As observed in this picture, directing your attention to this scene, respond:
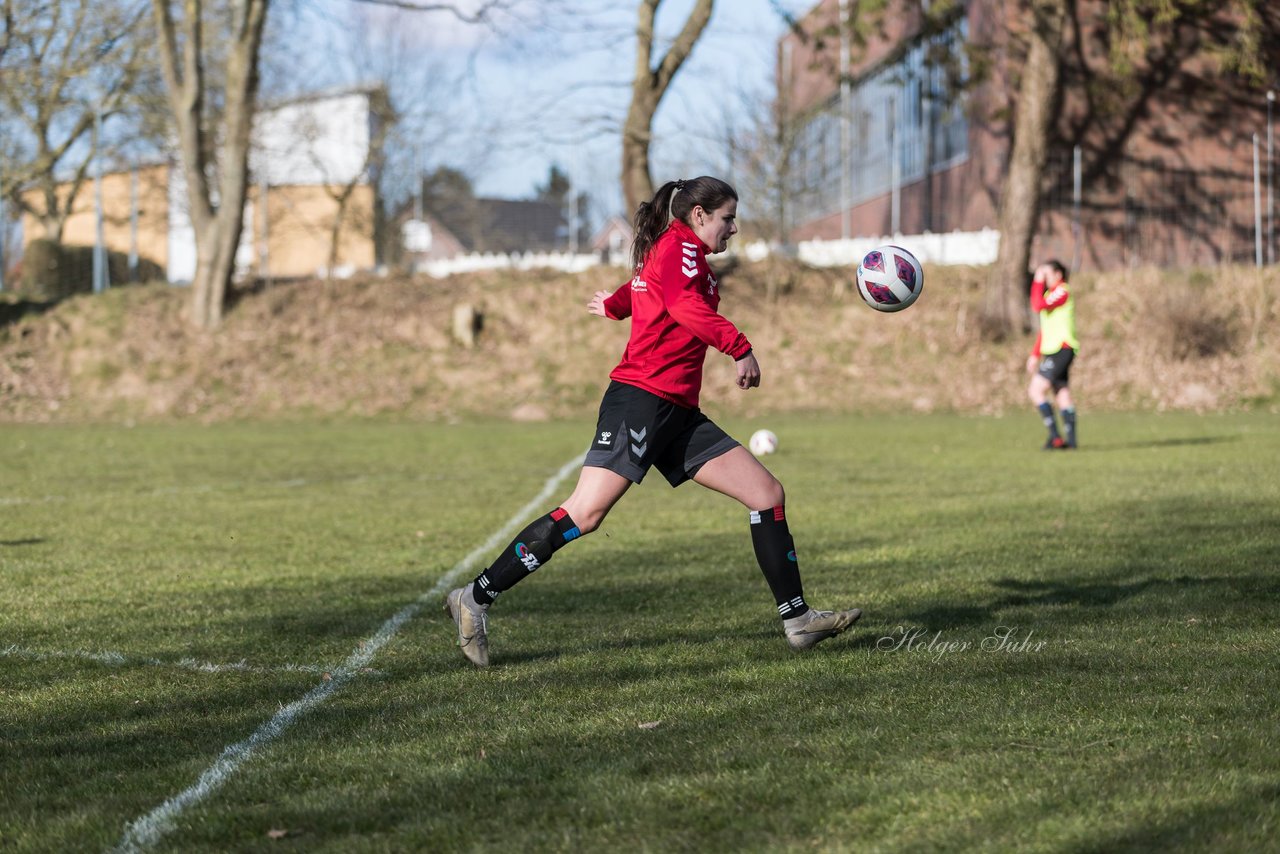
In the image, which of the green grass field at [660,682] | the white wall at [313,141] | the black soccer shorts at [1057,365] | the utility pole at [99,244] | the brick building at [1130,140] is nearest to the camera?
the green grass field at [660,682]

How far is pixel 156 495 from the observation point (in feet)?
42.7

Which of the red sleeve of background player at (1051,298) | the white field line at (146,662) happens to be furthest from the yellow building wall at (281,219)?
the white field line at (146,662)

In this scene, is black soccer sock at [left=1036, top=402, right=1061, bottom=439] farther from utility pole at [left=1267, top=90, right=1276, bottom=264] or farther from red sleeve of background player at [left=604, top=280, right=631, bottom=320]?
utility pole at [left=1267, top=90, right=1276, bottom=264]

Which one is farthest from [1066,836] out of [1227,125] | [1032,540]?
[1227,125]

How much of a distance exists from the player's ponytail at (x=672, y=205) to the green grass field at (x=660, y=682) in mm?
1710

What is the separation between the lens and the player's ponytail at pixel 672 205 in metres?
5.73

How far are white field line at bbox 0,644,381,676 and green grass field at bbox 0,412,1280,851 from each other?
0.10 ft

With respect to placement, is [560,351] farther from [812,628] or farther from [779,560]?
[812,628]

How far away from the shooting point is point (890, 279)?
684cm

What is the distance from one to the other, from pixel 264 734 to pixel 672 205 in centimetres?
262

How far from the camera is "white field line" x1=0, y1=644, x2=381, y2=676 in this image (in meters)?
5.76

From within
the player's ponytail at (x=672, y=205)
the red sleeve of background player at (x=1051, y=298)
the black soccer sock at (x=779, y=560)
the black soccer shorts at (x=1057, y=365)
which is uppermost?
the player's ponytail at (x=672, y=205)

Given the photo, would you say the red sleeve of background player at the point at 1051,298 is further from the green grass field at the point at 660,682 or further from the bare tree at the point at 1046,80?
the bare tree at the point at 1046,80

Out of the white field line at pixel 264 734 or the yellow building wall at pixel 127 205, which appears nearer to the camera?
the white field line at pixel 264 734
